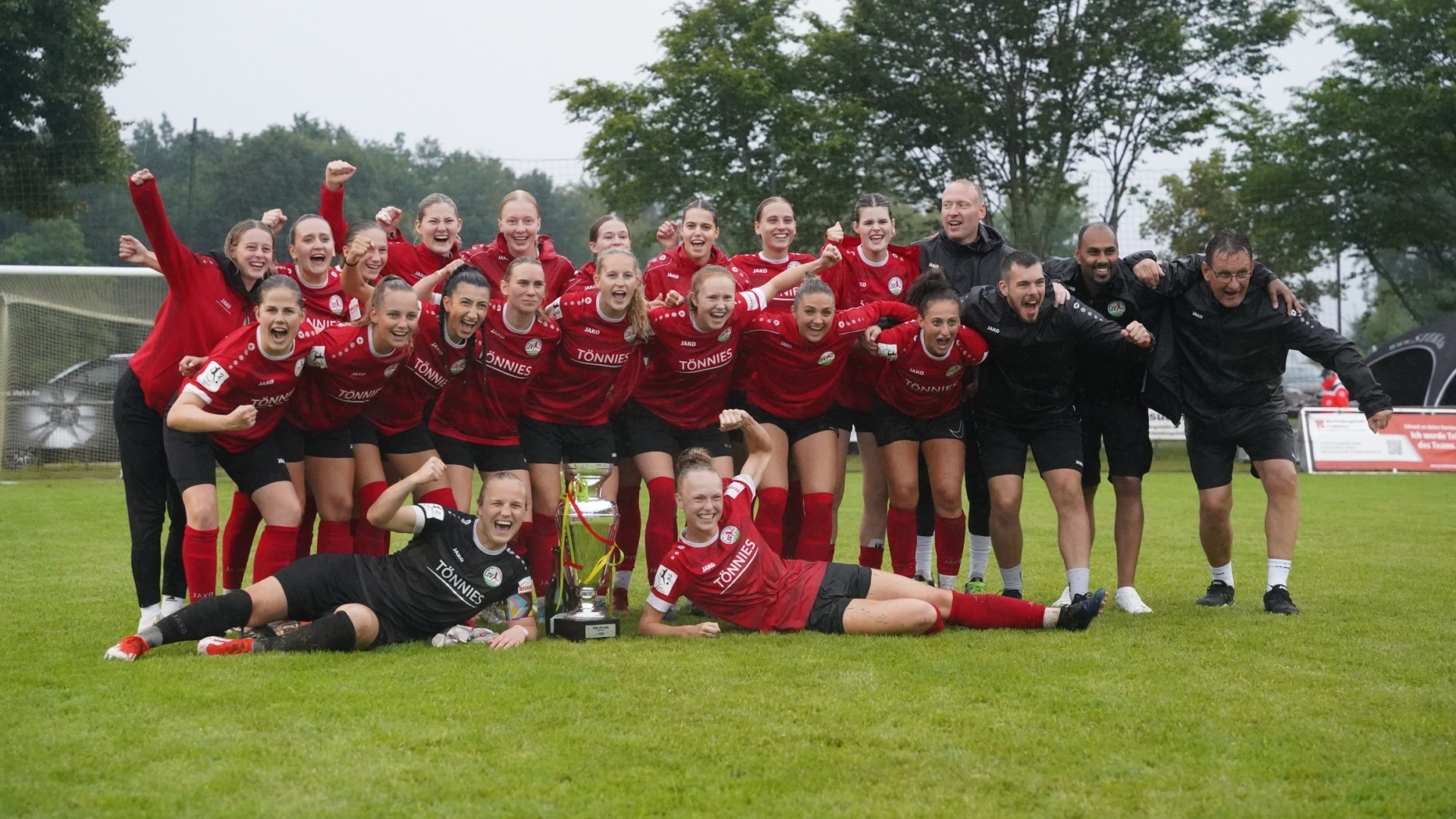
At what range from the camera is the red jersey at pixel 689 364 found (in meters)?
6.65

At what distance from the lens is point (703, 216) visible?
721 centimetres

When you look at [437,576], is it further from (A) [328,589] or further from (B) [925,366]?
(B) [925,366]

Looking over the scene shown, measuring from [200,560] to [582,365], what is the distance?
2.00 m

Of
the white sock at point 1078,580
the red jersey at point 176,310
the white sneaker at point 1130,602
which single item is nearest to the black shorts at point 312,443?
the red jersey at point 176,310

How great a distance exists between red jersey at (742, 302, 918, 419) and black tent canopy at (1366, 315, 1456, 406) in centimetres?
1710

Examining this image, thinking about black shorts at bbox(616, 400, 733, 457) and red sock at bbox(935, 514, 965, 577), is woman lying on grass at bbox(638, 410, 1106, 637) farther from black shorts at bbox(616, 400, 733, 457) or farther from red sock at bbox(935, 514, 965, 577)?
red sock at bbox(935, 514, 965, 577)

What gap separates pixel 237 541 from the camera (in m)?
6.74

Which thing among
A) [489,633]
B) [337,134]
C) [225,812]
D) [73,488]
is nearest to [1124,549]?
[489,633]

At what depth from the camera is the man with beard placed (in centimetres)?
654

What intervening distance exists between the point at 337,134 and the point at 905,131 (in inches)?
1215

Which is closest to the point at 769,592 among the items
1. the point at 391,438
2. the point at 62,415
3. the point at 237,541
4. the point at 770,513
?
the point at 770,513

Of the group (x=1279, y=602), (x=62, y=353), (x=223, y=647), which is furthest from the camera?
(x=62, y=353)

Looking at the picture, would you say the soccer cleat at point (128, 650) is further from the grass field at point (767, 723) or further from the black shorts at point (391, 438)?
the black shorts at point (391, 438)

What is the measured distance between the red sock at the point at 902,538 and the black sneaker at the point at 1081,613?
1.17 metres
